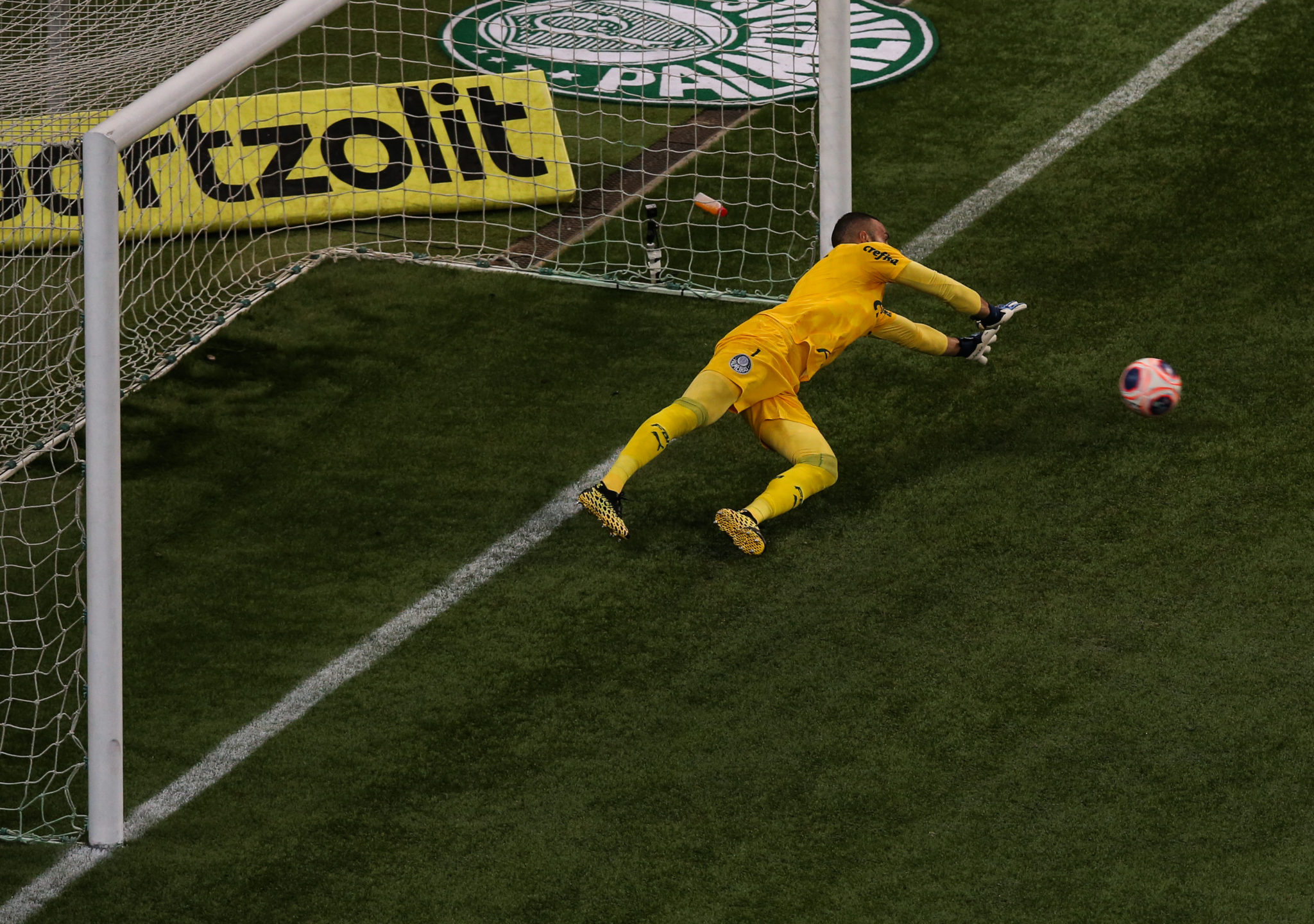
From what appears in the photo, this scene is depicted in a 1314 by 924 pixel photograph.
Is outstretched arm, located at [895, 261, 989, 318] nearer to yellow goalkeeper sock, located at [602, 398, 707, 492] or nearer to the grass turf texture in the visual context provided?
the grass turf texture

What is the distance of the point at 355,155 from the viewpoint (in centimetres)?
956

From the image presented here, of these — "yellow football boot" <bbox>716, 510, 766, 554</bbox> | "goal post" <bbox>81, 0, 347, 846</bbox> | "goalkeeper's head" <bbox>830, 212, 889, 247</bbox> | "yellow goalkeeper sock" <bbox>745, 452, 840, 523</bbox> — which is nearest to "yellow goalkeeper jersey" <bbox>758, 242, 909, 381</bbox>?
"goalkeeper's head" <bbox>830, 212, 889, 247</bbox>

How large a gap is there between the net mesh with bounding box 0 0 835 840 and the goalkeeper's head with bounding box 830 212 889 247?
1265mm

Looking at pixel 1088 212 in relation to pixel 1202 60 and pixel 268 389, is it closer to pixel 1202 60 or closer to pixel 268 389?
pixel 1202 60

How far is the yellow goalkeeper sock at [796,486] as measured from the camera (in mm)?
6988

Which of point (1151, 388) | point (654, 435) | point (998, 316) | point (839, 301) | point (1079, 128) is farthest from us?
point (1079, 128)

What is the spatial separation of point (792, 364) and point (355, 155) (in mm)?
3327

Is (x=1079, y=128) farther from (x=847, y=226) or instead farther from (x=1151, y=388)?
(x=1151, y=388)

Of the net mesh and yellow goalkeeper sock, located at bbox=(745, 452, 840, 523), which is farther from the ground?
the net mesh

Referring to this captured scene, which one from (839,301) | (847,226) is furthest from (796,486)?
(847,226)

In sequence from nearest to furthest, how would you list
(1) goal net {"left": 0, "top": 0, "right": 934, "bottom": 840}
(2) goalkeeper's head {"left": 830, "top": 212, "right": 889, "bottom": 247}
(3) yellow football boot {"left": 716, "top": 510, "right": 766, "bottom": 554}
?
1. (3) yellow football boot {"left": 716, "top": 510, "right": 766, "bottom": 554}
2. (2) goalkeeper's head {"left": 830, "top": 212, "right": 889, "bottom": 247}
3. (1) goal net {"left": 0, "top": 0, "right": 934, "bottom": 840}

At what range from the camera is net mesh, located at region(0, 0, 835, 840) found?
8242 mm

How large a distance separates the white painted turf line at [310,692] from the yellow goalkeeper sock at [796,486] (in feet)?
2.93

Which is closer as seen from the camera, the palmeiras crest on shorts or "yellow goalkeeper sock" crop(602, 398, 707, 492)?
"yellow goalkeeper sock" crop(602, 398, 707, 492)
